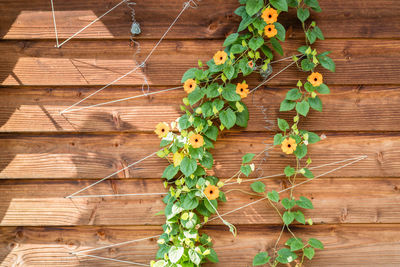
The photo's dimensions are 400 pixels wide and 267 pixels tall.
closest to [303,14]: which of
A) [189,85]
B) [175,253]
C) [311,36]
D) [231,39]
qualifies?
[311,36]

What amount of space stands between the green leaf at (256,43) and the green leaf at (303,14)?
175mm

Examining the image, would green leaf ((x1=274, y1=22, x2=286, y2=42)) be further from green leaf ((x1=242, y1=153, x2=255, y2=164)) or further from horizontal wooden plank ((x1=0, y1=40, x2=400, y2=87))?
green leaf ((x1=242, y1=153, x2=255, y2=164))

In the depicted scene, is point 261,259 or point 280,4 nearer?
point 280,4

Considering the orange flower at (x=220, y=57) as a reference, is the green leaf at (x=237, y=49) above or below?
above

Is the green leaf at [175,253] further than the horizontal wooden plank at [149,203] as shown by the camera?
No

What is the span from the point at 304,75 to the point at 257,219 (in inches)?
25.5

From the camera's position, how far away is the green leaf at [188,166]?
1.16 metres

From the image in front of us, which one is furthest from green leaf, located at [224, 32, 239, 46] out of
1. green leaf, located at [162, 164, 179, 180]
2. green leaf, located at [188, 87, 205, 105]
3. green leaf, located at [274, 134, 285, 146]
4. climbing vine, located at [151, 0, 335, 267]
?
green leaf, located at [162, 164, 179, 180]

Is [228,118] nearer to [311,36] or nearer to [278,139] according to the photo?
[278,139]

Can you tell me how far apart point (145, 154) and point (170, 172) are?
14cm

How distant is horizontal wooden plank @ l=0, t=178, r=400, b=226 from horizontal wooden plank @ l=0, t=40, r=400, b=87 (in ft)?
1.42

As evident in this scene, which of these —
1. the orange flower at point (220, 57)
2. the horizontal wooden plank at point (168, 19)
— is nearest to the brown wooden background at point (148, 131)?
the horizontal wooden plank at point (168, 19)

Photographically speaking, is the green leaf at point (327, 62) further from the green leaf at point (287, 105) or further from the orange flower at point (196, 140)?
the orange flower at point (196, 140)

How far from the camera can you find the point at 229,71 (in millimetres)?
1156
